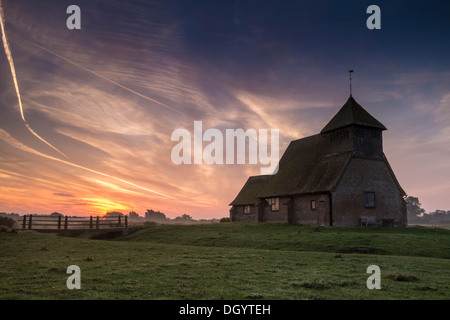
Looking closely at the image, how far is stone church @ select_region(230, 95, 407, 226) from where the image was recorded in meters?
41.3

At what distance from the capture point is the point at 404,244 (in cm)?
2623

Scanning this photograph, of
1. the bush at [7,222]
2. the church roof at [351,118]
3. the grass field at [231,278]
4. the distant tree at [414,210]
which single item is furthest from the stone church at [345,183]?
the distant tree at [414,210]

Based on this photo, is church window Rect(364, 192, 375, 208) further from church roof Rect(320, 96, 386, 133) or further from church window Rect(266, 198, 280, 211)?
church window Rect(266, 198, 280, 211)

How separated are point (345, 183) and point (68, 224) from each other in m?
35.0

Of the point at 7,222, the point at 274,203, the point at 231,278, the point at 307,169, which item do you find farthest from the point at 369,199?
the point at 7,222

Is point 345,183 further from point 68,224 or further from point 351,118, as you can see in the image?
point 68,224

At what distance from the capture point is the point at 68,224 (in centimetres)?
4512

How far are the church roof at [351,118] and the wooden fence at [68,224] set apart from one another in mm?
31285

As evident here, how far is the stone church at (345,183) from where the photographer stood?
4131 cm

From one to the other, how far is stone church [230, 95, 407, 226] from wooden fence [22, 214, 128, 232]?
2257 centimetres

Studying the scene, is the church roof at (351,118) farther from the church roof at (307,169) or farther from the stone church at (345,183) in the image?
the church roof at (307,169)
